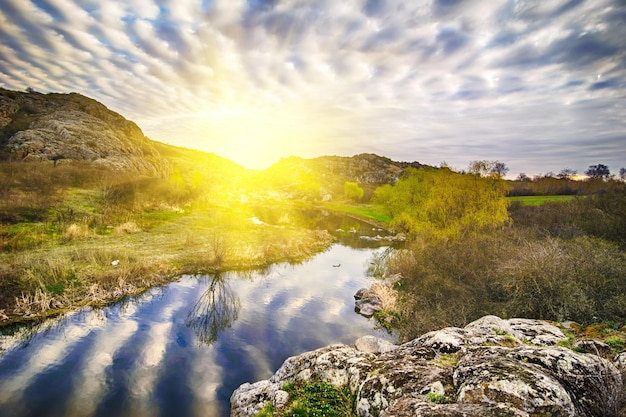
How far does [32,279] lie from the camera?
1603cm

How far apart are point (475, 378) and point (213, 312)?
16286mm

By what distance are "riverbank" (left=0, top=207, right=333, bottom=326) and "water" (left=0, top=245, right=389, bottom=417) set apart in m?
1.59

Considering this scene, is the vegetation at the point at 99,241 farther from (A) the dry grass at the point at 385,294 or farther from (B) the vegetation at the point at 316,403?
(B) the vegetation at the point at 316,403

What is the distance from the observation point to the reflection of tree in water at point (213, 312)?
1589 centimetres

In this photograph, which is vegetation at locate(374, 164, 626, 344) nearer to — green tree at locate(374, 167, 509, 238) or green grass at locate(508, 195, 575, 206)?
green tree at locate(374, 167, 509, 238)

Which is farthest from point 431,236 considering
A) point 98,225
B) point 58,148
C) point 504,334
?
point 58,148

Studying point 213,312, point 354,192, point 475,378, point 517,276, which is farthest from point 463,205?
point 354,192

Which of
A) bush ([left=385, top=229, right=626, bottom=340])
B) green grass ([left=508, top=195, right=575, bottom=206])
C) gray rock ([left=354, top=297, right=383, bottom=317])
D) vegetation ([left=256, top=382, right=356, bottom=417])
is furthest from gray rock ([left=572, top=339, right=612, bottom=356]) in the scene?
green grass ([left=508, top=195, right=575, bottom=206])

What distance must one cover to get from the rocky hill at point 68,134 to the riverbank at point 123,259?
30710 mm

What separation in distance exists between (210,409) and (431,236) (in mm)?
25857

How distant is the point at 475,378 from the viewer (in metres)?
5.42

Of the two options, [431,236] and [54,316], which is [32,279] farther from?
[431,236]

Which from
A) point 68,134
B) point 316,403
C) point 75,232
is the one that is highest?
point 68,134

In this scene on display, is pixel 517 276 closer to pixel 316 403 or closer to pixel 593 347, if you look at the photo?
pixel 593 347
